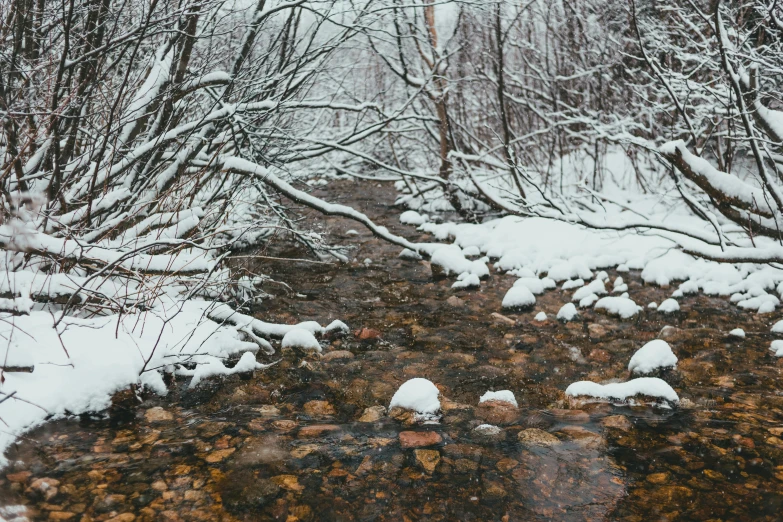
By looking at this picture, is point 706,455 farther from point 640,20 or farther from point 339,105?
point 640,20

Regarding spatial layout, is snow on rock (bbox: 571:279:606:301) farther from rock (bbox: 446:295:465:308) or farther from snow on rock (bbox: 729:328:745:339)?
snow on rock (bbox: 729:328:745:339)

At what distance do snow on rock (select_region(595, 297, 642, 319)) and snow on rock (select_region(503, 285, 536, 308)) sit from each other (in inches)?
22.3

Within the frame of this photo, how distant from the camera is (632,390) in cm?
270

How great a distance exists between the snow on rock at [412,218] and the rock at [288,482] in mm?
6260

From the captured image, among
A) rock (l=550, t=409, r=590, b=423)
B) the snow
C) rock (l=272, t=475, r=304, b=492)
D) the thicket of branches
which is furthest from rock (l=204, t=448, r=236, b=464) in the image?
rock (l=550, t=409, r=590, b=423)

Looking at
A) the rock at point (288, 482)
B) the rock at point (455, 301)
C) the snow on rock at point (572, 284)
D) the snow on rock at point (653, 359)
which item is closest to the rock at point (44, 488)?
the rock at point (288, 482)

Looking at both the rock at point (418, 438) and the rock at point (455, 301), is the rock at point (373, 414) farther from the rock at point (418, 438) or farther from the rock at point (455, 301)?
the rock at point (455, 301)

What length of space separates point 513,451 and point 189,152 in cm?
300

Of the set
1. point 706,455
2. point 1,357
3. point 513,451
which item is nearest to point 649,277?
point 706,455

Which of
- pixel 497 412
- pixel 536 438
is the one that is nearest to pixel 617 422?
pixel 536 438

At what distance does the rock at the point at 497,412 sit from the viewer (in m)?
2.58

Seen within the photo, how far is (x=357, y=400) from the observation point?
2.89m

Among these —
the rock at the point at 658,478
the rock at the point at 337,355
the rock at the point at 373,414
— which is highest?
the rock at the point at 337,355

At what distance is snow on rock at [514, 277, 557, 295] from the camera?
496 centimetres
